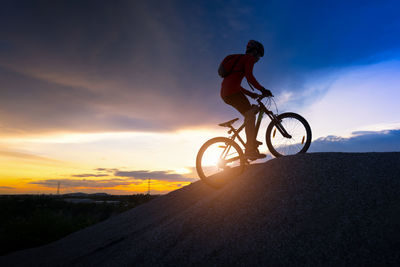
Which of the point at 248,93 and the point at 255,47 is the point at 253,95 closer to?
the point at 248,93

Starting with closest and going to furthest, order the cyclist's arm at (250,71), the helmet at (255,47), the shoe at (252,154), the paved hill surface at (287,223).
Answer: the paved hill surface at (287,223) < the cyclist's arm at (250,71) < the shoe at (252,154) < the helmet at (255,47)

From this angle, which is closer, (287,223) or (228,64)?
(287,223)

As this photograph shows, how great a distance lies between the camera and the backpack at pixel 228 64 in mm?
6184

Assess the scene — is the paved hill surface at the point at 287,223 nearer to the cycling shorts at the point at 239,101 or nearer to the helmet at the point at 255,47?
the cycling shorts at the point at 239,101

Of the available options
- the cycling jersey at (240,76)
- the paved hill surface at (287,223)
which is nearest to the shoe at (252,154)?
the paved hill surface at (287,223)

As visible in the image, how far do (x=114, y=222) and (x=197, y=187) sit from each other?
10.0ft

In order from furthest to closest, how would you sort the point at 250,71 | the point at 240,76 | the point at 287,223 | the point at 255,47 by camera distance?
the point at 255,47 → the point at 240,76 → the point at 250,71 → the point at 287,223

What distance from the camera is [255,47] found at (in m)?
6.34

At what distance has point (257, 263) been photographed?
3.82 m

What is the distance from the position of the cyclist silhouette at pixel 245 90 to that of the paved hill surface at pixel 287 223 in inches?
29.3

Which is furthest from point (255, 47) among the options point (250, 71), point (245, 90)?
point (245, 90)

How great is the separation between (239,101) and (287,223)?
2.97 metres

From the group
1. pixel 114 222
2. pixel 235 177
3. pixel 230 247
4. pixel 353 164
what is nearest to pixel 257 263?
pixel 230 247

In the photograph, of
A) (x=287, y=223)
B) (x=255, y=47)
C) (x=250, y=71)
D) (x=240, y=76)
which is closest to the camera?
(x=287, y=223)
